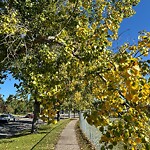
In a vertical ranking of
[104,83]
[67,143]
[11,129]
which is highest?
[11,129]

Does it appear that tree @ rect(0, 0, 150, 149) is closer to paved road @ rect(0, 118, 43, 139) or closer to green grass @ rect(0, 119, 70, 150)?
green grass @ rect(0, 119, 70, 150)

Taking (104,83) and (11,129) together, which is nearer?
(104,83)

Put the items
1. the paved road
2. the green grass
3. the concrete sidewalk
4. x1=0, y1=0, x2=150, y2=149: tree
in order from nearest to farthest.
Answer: x1=0, y1=0, x2=150, y2=149: tree, the concrete sidewalk, the green grass, the paved road

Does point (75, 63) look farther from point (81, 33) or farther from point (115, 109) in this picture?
point (115, 109)

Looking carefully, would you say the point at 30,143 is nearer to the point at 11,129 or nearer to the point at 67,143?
the point at 67,143

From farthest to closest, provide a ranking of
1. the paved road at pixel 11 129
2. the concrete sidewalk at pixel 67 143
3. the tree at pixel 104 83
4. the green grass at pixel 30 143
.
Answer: the paved road at pixel 11 129 → the green grass at pixel 30 143 → the concrete sidewalk at pixel 67 143 → the tree at pixel 104 83

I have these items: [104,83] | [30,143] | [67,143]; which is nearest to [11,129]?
[30,143]

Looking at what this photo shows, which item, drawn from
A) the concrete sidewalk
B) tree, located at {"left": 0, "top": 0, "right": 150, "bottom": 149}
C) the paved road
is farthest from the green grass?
tree, located at {"left": 0, "top": 0, "right": 150, "bottom": 149}

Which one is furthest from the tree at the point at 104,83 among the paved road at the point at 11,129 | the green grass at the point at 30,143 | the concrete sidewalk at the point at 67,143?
the paved road at the point at 11,129

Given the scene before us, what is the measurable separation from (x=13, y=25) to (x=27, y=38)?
0.84 metres

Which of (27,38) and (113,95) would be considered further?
(27,38)

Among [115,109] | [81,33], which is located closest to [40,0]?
[81,33]

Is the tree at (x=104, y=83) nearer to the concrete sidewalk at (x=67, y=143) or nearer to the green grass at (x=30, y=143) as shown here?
the concrete sidewalk at (x=67, y=143)

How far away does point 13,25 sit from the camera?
7.14m
